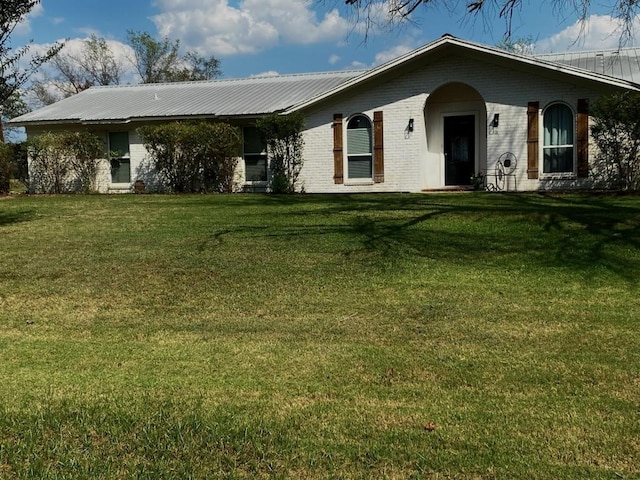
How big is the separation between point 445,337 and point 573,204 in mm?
8344

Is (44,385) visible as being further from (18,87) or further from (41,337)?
(18,87)

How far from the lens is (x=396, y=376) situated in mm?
4352

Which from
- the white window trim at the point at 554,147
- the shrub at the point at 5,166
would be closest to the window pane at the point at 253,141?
the shrub at the point at 5,166

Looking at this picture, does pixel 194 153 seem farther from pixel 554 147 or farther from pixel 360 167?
pixel 554 147

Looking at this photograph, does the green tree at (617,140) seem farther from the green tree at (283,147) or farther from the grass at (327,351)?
the green tree at (283,147)

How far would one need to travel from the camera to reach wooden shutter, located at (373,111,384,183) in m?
17.7

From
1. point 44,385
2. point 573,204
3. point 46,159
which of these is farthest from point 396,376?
point 46,159

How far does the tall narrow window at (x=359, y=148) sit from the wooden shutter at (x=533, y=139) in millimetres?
4510

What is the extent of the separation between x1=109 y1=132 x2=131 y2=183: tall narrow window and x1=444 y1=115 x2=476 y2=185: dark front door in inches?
427

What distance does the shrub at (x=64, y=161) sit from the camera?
19.6 metres

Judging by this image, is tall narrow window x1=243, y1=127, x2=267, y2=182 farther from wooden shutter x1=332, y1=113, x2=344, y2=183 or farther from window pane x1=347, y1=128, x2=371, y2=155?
window pane x1=347, y1=128, x2=371, y2=155

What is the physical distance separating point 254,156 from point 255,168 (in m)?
0.39

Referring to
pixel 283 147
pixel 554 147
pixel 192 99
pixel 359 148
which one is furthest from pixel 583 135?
pixel 192 99

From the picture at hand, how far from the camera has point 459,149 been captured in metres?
18.7
